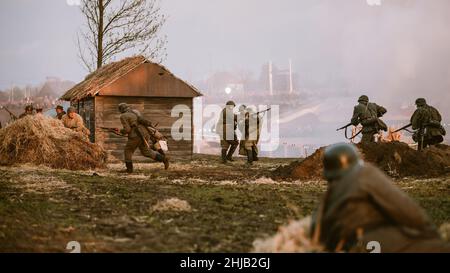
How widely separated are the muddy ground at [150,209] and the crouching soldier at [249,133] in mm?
5388

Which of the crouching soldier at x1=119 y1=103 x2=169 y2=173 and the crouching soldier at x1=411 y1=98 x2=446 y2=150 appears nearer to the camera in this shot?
the crouching soldier at x1=119 y1=103 x2=169 y2=173

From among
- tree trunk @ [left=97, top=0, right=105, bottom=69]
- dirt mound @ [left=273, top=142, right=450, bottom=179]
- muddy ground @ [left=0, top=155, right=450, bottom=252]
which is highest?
tree trunk @ [left=97, top=0, right=105, bottom=69]

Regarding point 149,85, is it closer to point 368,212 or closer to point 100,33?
point 100,33

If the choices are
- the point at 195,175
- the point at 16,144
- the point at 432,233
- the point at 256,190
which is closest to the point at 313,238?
the point at 432,233

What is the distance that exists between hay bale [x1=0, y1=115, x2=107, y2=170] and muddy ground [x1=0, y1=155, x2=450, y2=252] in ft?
5.99

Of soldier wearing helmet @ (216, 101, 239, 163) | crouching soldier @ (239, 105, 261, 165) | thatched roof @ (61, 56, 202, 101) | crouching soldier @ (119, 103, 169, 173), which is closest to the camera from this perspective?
crouching soldier @ (119, 103, 169, 173)

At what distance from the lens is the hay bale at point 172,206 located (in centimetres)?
878

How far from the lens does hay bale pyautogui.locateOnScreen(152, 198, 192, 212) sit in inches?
346

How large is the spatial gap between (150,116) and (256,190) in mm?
11469

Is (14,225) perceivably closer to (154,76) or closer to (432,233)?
(432,233)

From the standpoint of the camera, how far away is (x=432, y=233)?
438 cm

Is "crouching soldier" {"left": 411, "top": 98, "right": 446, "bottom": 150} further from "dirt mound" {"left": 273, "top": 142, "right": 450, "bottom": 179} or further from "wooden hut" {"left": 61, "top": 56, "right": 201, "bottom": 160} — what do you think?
"wooden hut" {"left": 61, "top": 56, "right": 201, "bottom": 160}

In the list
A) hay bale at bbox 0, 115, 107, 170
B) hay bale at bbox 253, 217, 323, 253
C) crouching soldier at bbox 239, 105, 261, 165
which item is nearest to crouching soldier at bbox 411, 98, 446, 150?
crouching soldier at bbox 239, 105, 261, 165

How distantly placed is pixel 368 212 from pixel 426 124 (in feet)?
45.4
